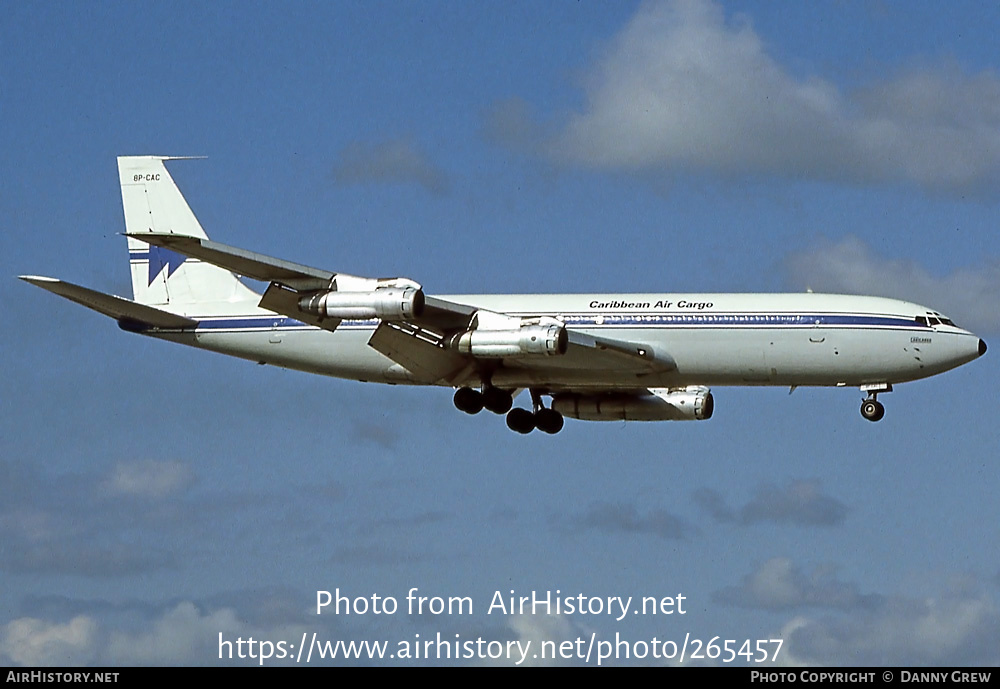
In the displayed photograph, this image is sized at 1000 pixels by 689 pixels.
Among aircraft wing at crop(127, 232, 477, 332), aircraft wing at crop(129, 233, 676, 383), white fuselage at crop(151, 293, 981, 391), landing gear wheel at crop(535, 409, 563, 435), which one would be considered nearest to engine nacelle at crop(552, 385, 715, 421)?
landing gear wheel at crop(535, 409, 563, 435)

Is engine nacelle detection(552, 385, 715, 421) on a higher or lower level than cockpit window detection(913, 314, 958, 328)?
lower

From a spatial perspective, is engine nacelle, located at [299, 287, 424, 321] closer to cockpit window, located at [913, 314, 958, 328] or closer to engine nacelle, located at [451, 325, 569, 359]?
engine nacelle, located at [451, 325, 569, 359]

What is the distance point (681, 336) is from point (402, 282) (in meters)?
11.3

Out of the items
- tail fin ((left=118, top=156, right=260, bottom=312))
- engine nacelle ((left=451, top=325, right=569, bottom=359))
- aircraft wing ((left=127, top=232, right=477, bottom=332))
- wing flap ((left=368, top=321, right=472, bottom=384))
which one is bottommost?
engine nacelle ((left=451, top=325, right=569, bottom=359))

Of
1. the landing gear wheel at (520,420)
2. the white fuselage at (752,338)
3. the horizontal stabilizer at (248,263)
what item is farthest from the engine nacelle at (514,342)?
the landing gear wheel at (520,420)

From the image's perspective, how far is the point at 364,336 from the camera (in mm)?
70312

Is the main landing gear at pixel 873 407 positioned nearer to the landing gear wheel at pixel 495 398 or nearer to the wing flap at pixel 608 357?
the wing flap at pixel 608 357

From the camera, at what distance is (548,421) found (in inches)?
2901

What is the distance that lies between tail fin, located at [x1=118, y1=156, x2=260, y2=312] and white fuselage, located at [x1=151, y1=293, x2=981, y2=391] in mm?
10339

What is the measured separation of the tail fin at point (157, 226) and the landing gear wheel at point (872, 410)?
26.6 m

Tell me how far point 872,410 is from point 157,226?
29.7 meters

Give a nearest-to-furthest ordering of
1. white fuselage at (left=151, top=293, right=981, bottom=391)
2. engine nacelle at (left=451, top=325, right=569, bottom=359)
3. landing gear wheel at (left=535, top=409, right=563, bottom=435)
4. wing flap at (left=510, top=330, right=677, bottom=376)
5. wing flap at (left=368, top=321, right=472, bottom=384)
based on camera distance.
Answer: engine nacelle at (left=451, top=325, right=569, bottom=359) → wing flap at (left=510, top=330, right=677, bottom=376) → white fuselage at (left=151, top=293, right=981, bottom=391) → wing flap at (left=368, top=321, right=472, bottom=384) → landing gear wheel at (left=535, top=409, right=563, bottom=435)

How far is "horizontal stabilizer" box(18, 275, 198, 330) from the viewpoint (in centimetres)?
6469
